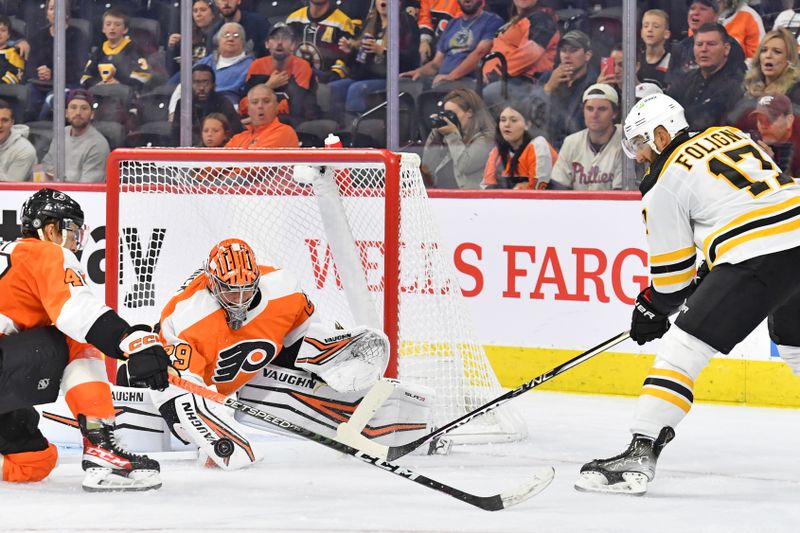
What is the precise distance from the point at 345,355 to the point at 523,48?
206 centimetres

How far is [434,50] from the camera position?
19.6ft

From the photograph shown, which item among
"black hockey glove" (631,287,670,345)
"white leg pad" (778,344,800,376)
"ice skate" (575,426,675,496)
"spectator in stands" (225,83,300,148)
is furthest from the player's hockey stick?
"spectator in stands" (225,83,300,148)

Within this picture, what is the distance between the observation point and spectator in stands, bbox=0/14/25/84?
6.79m

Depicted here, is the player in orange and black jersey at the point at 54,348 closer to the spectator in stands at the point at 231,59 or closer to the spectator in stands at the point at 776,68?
the spectator in stands at the point at 776,68

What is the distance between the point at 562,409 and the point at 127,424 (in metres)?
1.69

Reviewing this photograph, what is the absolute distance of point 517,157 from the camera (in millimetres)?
5777

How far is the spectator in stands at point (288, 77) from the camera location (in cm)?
630

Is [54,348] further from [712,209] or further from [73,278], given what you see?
[712,209]

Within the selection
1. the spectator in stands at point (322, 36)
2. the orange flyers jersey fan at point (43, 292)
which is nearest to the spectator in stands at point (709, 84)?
the spectator in stands at point (322, 36)

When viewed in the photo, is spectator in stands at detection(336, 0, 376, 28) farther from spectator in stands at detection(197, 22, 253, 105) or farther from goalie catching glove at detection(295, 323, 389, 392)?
goalie catching glove at detection(295, 323, 389, 392)

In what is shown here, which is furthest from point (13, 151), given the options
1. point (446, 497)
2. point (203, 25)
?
point (446, 497)

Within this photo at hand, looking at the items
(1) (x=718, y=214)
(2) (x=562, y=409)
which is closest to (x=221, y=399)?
(1) (x=718, y=214)

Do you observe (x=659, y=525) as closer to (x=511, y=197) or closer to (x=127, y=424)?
(x=127, y=424)

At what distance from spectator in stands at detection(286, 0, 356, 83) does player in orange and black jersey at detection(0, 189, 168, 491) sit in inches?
107
